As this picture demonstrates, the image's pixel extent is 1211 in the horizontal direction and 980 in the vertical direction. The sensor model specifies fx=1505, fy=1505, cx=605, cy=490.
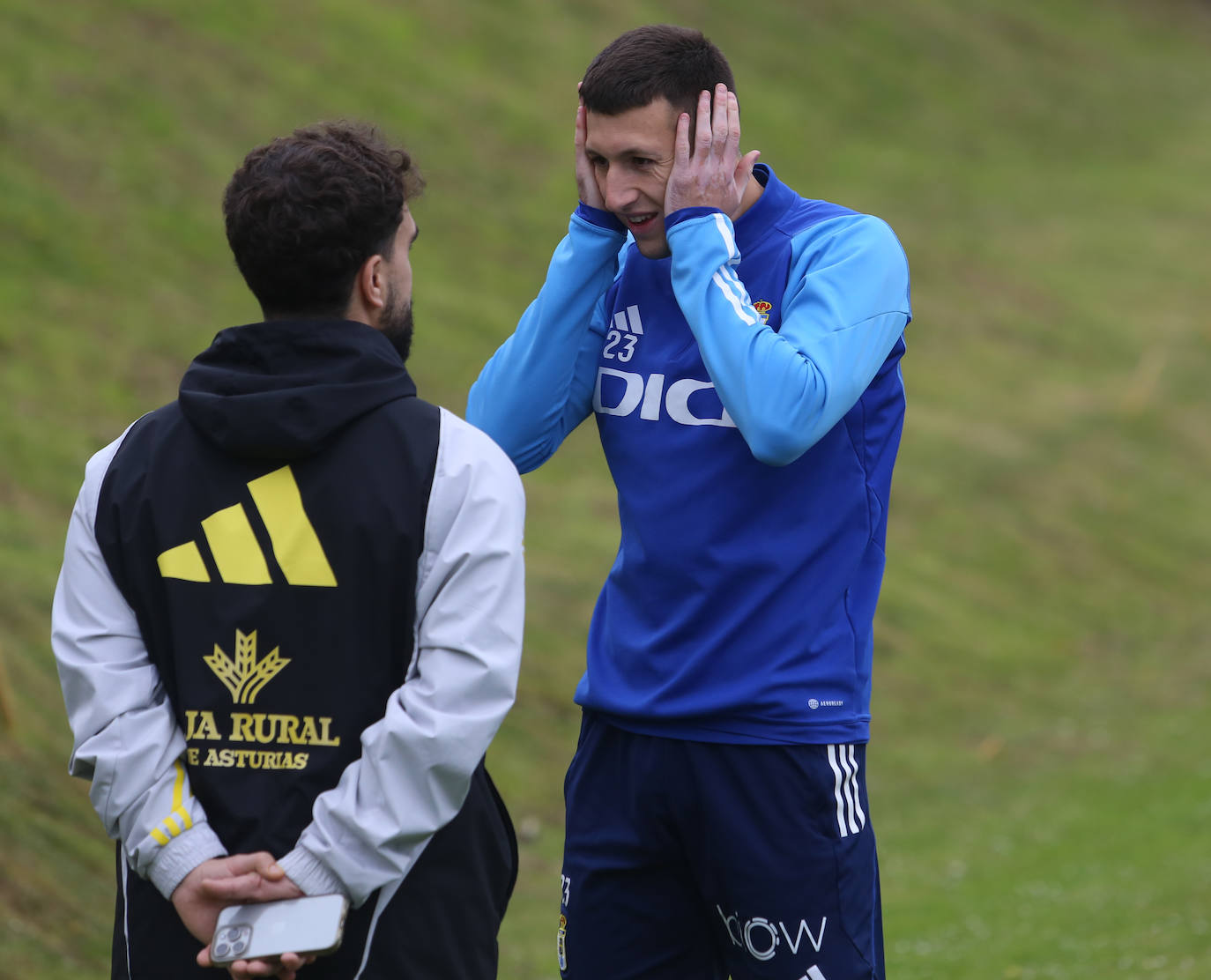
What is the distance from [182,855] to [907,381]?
717 inches

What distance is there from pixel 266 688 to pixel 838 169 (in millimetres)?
26428

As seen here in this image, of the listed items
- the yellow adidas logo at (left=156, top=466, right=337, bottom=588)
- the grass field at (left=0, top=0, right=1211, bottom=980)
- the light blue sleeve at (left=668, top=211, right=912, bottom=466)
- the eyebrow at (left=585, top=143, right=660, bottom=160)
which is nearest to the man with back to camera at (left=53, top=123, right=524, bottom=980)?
the yellow adidas logo at (left=156, top=466, right=337, bottom=588)

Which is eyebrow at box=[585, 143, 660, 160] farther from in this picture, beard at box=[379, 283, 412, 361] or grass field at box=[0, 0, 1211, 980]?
grass field at box=[0, 0, 1211, 980]

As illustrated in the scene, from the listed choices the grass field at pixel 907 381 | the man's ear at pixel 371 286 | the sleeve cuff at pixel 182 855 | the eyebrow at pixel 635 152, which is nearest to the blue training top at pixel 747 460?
the eyebrow at pixel 635 152

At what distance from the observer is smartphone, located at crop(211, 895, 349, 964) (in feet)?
7.90

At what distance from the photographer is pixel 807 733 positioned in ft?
9.75

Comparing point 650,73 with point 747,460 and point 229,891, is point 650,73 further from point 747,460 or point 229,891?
point 229,891

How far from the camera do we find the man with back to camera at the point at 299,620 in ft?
8.10

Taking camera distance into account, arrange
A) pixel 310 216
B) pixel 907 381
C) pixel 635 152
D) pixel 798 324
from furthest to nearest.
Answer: pixel 907 381, pixel 635 152, pixel 798 324, pixel 310 216

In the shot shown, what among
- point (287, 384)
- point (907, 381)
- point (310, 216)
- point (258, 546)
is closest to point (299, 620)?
point (258, 546)

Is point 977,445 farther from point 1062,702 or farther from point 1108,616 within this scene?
point 1062,702

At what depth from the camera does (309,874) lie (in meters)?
2.46

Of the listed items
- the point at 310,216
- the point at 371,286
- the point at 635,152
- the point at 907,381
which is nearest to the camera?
the point at 310,216

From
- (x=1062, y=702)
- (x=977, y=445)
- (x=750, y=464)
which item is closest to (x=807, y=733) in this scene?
(x=750, y=464)
